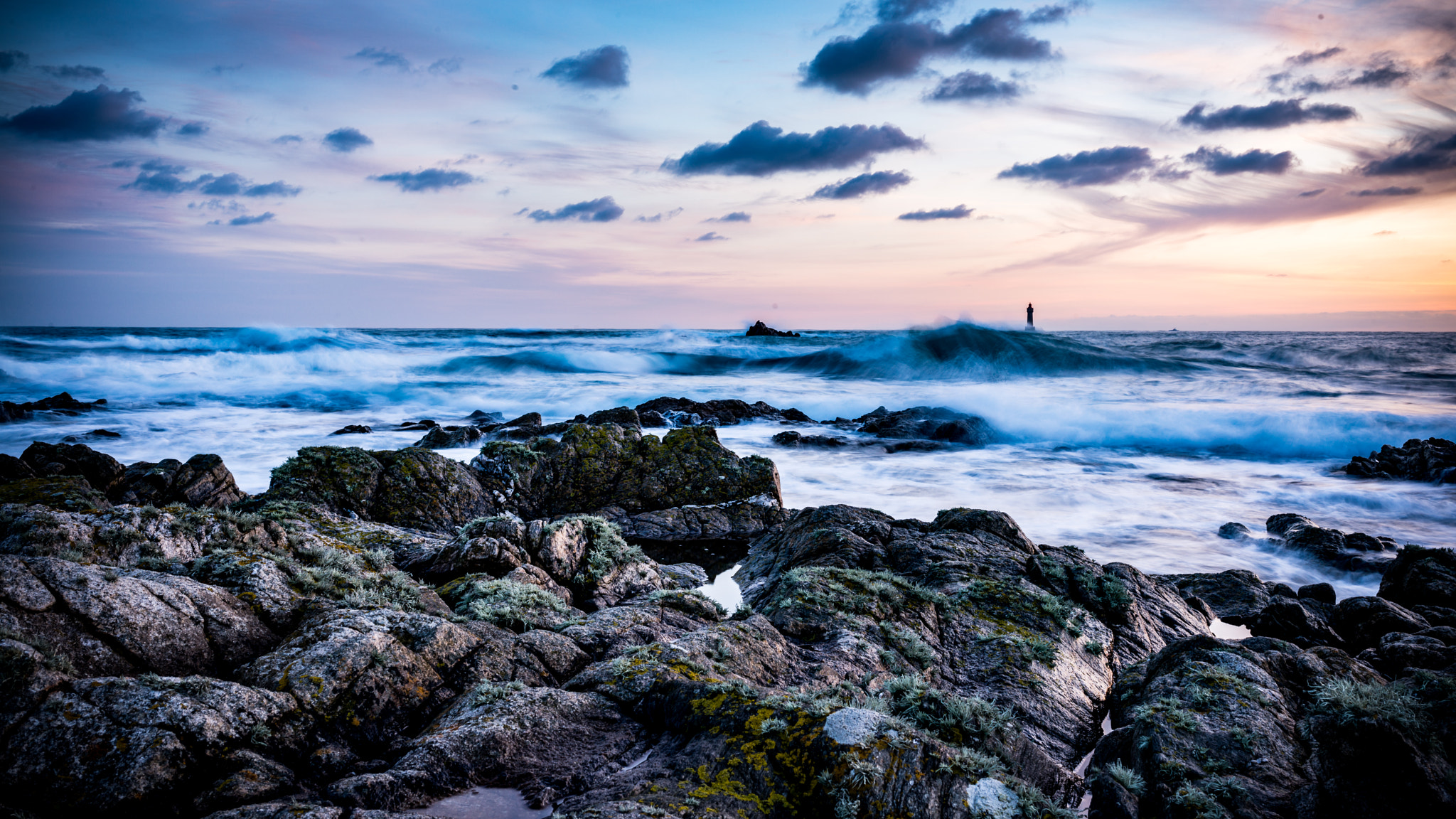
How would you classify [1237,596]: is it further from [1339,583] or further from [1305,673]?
[1305,673]

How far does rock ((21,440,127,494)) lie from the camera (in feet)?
36.2

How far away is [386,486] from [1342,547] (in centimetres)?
1598

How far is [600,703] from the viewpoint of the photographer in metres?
4.46

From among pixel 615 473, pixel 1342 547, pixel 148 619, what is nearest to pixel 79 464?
pixel 615 473

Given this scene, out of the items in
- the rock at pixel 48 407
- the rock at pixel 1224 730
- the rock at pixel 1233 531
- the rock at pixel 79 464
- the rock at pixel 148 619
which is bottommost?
the rock at pixel 1233 531

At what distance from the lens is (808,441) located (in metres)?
22.5

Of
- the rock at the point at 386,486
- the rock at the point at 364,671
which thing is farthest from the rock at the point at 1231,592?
the rock at the point at 386,486

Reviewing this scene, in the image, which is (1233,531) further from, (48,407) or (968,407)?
(48,407)

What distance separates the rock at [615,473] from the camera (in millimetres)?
12148

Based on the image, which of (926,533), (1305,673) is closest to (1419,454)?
(926,533)

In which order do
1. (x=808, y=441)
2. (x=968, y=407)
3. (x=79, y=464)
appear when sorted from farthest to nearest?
(x=968, y=407) → (x=808, y=441) → (x=79, y=464)

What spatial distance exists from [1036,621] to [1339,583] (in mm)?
8408

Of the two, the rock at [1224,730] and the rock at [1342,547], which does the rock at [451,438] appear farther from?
the rock at [1342,547]

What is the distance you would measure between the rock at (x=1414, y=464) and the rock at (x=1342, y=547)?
818 cm
